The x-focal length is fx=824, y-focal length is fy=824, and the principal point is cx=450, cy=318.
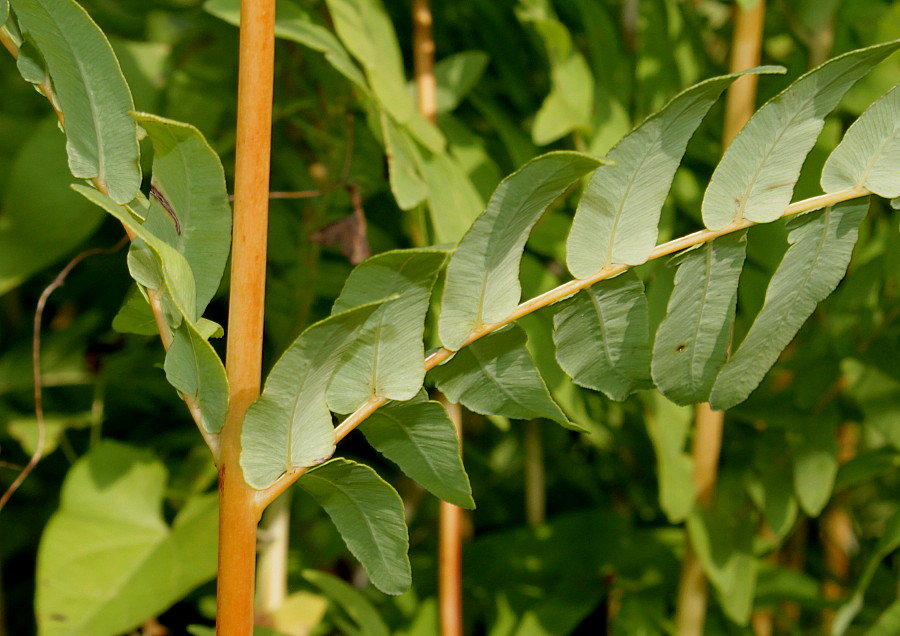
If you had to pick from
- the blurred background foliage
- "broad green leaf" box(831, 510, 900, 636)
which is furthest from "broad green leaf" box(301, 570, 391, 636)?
"broad green leaf" box(831, 510, 900, 636)

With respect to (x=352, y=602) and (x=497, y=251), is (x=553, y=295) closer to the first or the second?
(x=497, y=251)

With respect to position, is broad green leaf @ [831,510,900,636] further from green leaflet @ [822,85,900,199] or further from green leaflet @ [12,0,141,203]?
green leaflet @ [12,0,141,203]

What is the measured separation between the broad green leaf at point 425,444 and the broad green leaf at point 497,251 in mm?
32

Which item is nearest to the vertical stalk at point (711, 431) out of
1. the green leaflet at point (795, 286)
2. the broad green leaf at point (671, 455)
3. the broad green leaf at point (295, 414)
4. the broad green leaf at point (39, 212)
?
the broad green leaf at point (671, 455)

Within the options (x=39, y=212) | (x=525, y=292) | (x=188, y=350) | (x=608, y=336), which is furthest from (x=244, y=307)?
(x=39, y=212)

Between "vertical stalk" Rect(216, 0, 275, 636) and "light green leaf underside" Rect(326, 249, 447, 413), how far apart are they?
33 millimetres

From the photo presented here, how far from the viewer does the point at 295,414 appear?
0.90 feet

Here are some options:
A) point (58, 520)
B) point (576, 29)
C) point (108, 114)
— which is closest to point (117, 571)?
point (58, 520)

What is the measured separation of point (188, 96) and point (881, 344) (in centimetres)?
47

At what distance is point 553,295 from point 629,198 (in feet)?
0.14

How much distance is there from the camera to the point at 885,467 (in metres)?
0.49

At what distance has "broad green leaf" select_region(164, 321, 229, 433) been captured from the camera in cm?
26

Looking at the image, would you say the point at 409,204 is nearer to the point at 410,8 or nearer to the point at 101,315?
the point at 410,8

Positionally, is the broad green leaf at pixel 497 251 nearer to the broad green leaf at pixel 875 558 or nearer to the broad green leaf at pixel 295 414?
the broad green leaf at pixel 295 414
